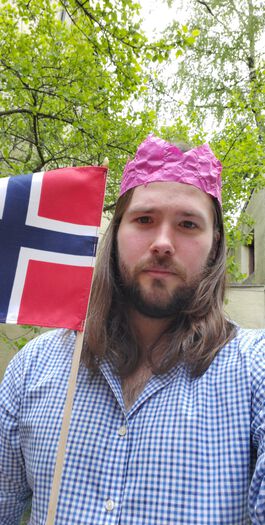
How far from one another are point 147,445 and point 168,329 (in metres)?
0.48

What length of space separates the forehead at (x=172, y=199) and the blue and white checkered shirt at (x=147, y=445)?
1.74 feet

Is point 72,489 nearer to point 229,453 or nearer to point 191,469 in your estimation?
point 191,469

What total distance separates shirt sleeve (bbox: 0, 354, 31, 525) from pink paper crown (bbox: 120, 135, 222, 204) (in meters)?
0.95

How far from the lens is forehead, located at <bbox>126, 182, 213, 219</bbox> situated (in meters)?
1.61

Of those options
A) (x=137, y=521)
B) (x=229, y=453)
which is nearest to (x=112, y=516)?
(x=137, y=521)

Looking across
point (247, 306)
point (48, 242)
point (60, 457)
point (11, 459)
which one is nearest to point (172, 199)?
point (48, 242)

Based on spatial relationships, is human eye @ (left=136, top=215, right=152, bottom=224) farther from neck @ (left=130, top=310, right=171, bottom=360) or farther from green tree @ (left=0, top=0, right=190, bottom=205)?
green tree @ (left=0, top=0, right=190, bottom=205)

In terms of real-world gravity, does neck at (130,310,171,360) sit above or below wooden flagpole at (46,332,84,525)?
above

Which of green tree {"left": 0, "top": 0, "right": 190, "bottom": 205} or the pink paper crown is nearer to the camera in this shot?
the pink paper crown

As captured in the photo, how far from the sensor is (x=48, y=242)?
158cm

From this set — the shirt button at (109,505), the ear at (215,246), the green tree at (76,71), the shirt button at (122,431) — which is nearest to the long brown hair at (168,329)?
the ear at (215,246)

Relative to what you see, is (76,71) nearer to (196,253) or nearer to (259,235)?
(196,253)

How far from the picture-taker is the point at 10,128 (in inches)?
209

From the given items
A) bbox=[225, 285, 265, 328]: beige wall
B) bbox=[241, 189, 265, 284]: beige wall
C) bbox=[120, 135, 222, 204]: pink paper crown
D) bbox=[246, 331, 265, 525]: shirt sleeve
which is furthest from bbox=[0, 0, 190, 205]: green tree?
bbox=[241, 189, 265, 284]: beige wall
